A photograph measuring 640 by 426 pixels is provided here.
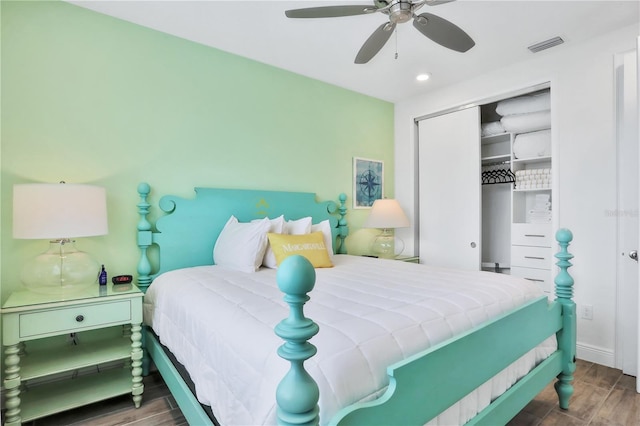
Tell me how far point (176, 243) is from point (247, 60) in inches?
65.0

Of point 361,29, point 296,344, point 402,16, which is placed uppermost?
point 361,29

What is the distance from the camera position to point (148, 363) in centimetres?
228

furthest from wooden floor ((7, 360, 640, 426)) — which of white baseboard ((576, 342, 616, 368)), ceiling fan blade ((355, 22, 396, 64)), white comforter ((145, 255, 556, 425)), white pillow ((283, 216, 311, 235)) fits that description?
ceiling fan blade ((355, 22, 396, 64))

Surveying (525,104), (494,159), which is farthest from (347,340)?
(494,159)

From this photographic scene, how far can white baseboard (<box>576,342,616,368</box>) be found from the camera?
240 cm

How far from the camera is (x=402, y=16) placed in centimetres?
169

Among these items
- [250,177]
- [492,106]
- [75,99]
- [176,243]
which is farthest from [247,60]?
[492,106]

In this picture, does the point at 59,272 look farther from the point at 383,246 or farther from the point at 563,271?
the point at 563,271

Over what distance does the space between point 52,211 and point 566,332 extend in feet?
9.20

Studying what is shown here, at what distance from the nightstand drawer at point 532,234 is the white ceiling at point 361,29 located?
147 cm

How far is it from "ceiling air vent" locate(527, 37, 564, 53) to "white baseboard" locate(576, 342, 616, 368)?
2358 millimetres

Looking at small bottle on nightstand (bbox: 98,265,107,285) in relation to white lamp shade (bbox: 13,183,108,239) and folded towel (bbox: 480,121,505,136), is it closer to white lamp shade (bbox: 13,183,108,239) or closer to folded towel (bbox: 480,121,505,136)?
white lamp shade (bbox: 13,183,108,239)

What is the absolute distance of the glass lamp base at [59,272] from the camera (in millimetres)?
1791

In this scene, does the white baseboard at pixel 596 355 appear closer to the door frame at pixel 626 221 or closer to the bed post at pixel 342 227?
the door frame at pixel 626 221
